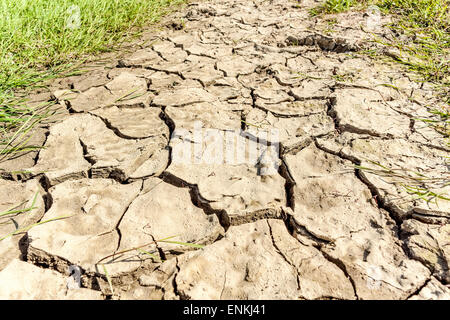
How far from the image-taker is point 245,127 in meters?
1.78

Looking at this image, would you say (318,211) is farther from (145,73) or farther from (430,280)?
(145,73)

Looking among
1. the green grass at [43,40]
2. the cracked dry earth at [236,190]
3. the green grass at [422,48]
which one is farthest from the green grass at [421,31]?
the green grass at [43,40]

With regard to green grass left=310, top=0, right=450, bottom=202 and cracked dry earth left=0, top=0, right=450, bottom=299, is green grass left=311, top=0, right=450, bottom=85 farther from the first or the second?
cracked dry earth left=0, top=0, right=450, bottom=299

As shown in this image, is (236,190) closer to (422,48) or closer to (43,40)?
(422,48)

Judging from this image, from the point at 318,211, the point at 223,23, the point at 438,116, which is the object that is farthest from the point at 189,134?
the point at 223,23

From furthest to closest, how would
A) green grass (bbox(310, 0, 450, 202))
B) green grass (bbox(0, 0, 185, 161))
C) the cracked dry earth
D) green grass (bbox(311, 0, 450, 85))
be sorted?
1. green grass (bbox(311, 0, 450, 85))
2. green grass (bbox(0, 0, 185, 161))
3. green grass (bbox(310, 0, 450, 202))
4. the cracked dry earth

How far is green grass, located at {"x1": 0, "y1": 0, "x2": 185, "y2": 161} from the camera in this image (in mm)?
1896

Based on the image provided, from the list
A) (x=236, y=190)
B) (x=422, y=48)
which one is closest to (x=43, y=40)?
(x=236, y=190)

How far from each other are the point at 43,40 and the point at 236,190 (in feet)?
6.20

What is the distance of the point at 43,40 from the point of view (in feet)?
7.73

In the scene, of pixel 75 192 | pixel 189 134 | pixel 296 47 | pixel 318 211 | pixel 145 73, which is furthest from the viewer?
pixel 296 47

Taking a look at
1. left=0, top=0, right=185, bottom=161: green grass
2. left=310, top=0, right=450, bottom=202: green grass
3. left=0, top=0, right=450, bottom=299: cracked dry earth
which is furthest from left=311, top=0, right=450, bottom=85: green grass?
left=0, top=0, right=185, bottom=161: green grass

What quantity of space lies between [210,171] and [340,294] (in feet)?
2.40

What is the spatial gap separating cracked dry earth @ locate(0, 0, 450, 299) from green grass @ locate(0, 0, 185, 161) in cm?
14
